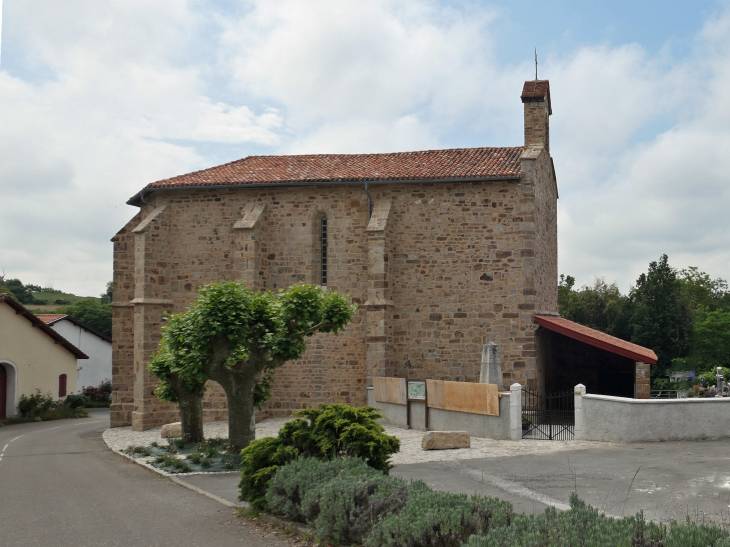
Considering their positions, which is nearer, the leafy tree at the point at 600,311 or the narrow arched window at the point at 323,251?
the narrow arched window at the point at 323,251

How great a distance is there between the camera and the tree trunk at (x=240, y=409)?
13.2 m

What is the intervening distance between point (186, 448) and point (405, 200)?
949 centimetres

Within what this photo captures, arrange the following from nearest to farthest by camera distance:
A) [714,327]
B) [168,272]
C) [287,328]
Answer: [287,328]
[168,272]
[714,327]

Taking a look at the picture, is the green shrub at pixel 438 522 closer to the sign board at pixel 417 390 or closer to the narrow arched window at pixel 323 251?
the sign board at pixel 417 390

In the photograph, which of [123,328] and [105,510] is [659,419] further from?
[123,328]

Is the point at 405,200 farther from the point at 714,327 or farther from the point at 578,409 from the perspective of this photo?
the point at 714,327

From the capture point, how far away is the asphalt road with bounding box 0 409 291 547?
23.9ft

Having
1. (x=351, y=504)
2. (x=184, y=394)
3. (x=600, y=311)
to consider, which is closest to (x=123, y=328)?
(x=184, y=394)

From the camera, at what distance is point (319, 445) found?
8.45 metres

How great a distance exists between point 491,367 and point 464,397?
1.04 meters

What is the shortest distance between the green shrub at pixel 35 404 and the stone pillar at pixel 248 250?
547 inches

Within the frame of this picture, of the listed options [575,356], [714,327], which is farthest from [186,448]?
[714,327]

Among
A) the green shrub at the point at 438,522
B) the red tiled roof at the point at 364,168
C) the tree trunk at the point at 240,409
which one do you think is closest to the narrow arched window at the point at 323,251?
the red tiled roof at the point at 364,168

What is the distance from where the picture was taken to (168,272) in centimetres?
2042
